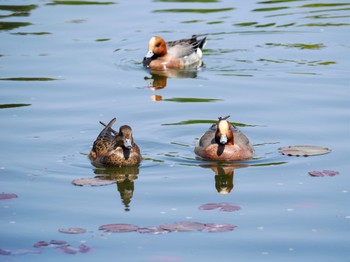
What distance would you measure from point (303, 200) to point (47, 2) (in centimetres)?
1516

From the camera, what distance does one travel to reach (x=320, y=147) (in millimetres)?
14094

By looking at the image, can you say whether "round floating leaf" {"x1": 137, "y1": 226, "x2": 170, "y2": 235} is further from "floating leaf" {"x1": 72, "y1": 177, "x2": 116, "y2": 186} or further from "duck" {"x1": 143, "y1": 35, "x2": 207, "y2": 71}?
"duck" {"x1": 143, "y1": 35, "x2": 207, "y2": 71}

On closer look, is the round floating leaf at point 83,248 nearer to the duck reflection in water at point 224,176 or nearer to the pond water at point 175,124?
the pond water at point 175,124

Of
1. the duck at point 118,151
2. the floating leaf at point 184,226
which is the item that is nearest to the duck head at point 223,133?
the duck at point 118,151

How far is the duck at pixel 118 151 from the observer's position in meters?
13.9

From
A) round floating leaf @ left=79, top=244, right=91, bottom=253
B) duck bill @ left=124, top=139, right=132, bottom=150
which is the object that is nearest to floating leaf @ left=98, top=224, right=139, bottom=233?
round floating leaf @ left=79, top=244, right=91, bottom=253

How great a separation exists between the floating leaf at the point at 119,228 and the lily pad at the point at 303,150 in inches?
136

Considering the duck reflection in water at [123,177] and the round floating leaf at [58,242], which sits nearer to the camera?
the round floating leaf at [58,242]

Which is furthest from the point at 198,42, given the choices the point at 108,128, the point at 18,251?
the point at 18,251

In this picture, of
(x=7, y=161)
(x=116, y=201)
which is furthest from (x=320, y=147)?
(x=7, y=161)

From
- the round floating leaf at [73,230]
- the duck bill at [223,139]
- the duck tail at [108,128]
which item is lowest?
the round floating leaf at [73,230]

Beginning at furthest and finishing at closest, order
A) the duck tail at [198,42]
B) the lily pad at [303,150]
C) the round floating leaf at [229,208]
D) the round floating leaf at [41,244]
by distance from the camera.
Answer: the duck tail at [198,42]
the lily pad at [303,150]
the round floating leaf at [229,208]
the round floating leaf at [41,244]

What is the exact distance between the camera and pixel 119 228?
11070mm

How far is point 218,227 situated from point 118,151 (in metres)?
3.24
